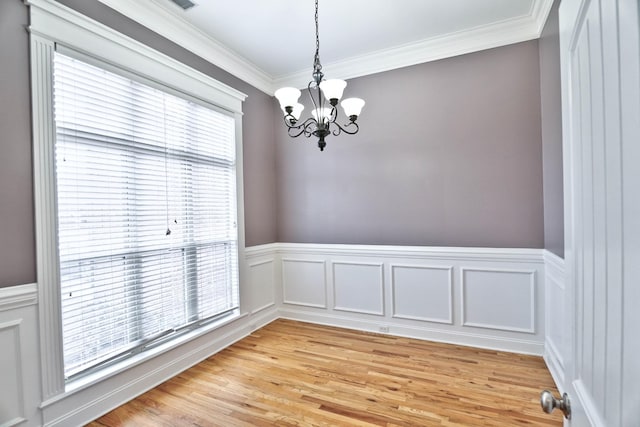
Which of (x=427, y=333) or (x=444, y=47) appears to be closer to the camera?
(x=444, y=47)

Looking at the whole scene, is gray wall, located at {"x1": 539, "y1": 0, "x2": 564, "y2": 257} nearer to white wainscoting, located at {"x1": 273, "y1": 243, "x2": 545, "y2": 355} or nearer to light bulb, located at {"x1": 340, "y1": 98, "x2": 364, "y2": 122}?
white wainscoting, located at {"x1": 273, "y1": 243, "x2": 545, "y2": 355}

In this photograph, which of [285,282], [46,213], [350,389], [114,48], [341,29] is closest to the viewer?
[46,213]

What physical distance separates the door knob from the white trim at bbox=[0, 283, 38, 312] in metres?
2.47

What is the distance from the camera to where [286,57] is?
3494 mm

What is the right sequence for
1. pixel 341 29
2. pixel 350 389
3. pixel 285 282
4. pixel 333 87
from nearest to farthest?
pixel 333 87
pixel 350 389
pixel 341 29
pixel 285 282

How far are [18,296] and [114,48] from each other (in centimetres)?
174

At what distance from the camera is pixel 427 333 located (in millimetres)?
3348

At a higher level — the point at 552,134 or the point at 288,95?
the point at 288,95

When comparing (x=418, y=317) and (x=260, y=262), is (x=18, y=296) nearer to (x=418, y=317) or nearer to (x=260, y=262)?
(x=260, y=262)

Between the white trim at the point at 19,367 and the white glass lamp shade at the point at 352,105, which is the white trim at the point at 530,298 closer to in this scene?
the white glass lamp shade at the point at 352,105

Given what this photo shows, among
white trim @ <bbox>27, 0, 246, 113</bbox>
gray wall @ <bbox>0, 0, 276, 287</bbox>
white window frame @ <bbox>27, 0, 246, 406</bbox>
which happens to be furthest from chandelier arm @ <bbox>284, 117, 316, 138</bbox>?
gray wall @ <bbox>0, 0, 276, 287</bbox>

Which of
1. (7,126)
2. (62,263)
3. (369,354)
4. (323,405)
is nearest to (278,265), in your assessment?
(369,354)

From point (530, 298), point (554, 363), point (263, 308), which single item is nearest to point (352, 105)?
point (530, 298)

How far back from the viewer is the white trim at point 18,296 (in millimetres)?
1772
